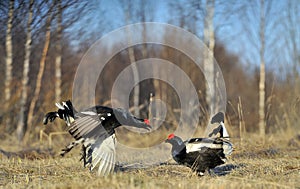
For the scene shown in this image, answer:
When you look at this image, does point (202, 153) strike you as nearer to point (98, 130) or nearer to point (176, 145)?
point (176, 145)

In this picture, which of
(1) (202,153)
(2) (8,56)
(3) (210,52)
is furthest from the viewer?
(3) (210,52)

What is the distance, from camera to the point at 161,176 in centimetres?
456

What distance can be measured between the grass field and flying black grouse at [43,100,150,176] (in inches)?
7.6

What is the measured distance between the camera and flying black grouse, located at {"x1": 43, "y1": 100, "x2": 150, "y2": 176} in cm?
452

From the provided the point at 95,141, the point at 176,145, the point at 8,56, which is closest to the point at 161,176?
the point at 176,145

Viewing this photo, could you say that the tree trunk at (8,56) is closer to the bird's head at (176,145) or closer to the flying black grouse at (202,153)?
the bird's head at (176,145)

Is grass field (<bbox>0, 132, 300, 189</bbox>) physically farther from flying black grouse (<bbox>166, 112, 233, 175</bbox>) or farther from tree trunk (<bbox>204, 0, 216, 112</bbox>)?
tree trunk (<bbox>204, 0, 216, 112</bbox>)

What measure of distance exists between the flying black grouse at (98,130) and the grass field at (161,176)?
0.19 metres

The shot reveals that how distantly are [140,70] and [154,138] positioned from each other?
33.8ft

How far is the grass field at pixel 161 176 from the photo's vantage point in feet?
12.2

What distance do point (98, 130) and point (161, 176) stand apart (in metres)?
0.87

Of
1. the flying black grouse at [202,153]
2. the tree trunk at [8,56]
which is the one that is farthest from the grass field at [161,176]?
the tree trunk at [8,56]

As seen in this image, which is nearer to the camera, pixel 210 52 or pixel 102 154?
pixel 102 154

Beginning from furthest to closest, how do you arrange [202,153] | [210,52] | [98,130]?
[210,52] → [202,153] → [98,130]
